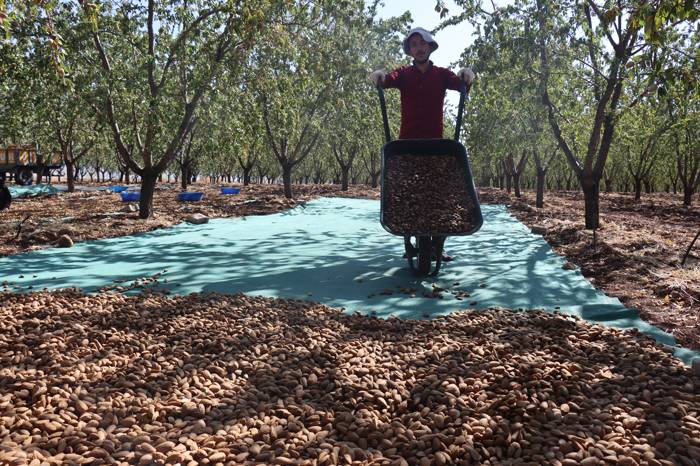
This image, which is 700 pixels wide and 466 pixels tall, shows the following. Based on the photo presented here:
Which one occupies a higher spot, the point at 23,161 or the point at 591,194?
the point at 23,161

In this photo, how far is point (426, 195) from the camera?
18.0ft

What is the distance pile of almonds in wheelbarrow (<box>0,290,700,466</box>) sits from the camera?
7.00ft

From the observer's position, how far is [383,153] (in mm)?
5566

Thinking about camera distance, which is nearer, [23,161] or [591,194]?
[591,194]

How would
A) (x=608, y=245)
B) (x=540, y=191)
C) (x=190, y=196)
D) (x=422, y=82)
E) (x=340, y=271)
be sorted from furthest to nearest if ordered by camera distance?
(x=540, y=191)
(x=190, y=196)
(x=608, y=245)
(x=340, y=271)
(x=422, y=82)

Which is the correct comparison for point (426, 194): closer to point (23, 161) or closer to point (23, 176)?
point (23, 161)

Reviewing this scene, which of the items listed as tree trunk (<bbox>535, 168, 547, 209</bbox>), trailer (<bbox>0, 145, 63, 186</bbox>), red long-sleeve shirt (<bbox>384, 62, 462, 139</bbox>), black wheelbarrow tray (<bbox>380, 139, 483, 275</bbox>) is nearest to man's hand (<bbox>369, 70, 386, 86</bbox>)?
red long-sleeve shirt (<bbox>384, 62, 462, 139</bbox>)

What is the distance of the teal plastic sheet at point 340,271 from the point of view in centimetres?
451

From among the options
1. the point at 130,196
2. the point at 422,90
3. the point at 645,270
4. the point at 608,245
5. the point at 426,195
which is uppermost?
the point at 422,90

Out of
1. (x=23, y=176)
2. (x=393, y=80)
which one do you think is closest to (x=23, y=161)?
(x=23, y=176)

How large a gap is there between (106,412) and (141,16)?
919 cm

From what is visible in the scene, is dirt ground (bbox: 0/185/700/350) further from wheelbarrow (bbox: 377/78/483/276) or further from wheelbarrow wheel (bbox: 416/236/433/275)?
wheelbarrow wheel (bbox: 416/236/433/275)

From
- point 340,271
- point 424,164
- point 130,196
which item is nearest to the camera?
point 424,164

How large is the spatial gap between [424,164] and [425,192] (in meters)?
0.45
